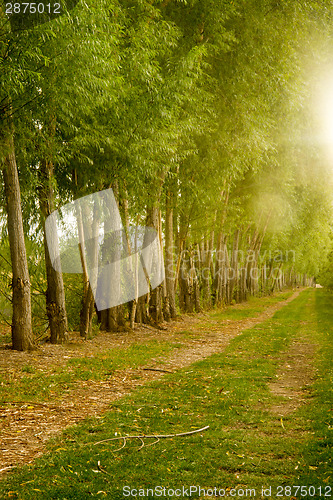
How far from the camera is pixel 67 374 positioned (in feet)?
29.6

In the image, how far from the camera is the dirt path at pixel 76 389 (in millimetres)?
5422

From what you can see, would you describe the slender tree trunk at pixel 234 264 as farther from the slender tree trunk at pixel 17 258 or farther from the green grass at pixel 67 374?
the slender tree trunk at pixel 17 258

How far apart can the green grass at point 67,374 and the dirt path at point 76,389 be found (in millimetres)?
245

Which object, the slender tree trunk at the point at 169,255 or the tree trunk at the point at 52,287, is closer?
the tree trunk at the point at 52,287

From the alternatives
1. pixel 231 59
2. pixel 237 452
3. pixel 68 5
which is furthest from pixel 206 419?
pixel 231 59

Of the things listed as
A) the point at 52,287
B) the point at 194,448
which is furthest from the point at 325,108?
the point at 194,448

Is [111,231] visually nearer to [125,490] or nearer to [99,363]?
[99,363]

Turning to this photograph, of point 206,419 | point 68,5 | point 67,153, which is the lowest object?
point 206,419

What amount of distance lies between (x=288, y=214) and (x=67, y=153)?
20.4 m

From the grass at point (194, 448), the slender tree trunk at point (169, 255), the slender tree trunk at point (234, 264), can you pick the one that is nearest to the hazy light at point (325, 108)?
the slender tree trunk at point (169, 255)

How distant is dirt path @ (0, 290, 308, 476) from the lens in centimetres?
542

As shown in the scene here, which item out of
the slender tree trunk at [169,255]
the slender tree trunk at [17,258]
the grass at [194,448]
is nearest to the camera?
the grass at [194,448]

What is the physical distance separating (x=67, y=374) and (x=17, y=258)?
3119 millimetres

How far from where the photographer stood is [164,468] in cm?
460
